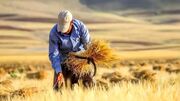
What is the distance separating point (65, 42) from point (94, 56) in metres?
0.45

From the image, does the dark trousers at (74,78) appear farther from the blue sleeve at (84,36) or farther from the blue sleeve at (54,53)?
the blue sleeve at (84,36)

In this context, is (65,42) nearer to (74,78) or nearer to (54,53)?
(54,53)

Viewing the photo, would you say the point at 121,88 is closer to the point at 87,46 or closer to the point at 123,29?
the point at 87,46

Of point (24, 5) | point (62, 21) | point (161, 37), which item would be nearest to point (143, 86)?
point (62, 21)

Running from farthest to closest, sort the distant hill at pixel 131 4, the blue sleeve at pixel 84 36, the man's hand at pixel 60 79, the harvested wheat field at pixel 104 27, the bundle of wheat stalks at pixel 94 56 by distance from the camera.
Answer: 1. the distant hill at pixel 131 4
2. the harvested wheat field at pixel 104 27
3. the blue sleeve at pixel 84 36
4. the bundle of wheat stalks at pixel 94 56
5. the man's hand at pixel 60 79

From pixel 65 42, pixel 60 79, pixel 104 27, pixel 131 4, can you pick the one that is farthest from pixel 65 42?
pixel 131 4

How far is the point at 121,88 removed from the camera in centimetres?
763

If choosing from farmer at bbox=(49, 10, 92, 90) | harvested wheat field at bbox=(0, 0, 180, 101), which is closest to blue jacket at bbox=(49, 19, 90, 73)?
farmer at bbox=(49, 10, 92, 90)

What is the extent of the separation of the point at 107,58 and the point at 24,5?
156 metres

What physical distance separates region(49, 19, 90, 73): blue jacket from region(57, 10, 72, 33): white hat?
0.44 feet

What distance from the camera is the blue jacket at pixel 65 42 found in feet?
31.6

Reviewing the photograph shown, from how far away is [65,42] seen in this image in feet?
32.1

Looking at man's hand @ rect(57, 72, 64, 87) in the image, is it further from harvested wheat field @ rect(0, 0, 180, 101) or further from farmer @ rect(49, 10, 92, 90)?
harvested wheat field @ rect(0, 0, 180, 101)

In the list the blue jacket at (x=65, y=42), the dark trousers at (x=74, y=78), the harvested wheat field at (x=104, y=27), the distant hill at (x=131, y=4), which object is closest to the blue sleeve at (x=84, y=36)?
the blue jacket at (x=65, y=42)
